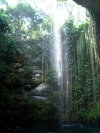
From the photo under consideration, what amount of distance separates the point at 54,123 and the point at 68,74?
3.95 meters

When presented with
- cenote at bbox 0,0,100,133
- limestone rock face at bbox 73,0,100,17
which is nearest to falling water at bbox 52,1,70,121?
cenote at bbox 0,0,100,133

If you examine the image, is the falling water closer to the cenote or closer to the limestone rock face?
the cenote

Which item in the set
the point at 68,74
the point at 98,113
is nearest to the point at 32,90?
the point at 68,74

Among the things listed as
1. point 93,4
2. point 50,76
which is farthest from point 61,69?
point 93,4

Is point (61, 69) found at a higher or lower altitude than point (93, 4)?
lower

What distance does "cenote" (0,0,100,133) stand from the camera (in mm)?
12633

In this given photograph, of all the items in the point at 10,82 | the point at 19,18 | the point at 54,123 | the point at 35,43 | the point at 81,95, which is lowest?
the point at 54,123

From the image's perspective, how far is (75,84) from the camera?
14930 mm

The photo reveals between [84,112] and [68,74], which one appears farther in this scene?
[68,74]

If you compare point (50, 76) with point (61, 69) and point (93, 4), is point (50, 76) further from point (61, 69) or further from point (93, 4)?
point (93, 4)

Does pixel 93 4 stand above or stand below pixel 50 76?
above

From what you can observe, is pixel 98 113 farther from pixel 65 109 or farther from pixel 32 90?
pixel 32 90

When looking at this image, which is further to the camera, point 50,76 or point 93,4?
point 50,76

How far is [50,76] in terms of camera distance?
50.2 ft
